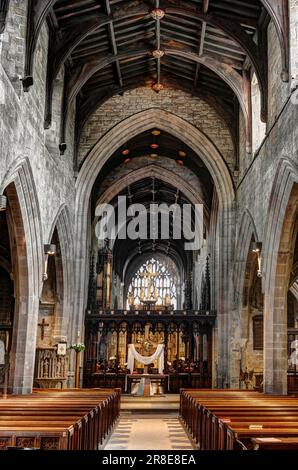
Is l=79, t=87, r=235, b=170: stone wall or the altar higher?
l=79, t=87, r=235, b=170: stone wall

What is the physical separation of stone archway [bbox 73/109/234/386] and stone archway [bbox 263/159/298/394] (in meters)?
5.59

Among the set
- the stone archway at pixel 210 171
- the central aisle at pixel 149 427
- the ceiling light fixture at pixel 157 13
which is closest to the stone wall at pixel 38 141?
the stone archway at pixel 210 171

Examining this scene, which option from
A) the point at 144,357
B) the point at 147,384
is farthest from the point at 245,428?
the point at 144,357

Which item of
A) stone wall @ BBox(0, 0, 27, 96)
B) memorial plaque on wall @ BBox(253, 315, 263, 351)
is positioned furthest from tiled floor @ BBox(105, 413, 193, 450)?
stone wall @ BBox(0, 0, 27, 96)

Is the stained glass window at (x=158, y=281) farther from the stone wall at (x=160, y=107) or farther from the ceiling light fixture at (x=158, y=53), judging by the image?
the ceiling light fixture at (x=158, y=53)

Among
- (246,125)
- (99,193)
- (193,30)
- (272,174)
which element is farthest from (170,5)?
(99,193)

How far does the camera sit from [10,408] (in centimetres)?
798

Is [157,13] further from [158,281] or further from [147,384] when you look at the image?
[158,281]

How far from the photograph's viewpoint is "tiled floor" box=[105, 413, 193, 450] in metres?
9.84

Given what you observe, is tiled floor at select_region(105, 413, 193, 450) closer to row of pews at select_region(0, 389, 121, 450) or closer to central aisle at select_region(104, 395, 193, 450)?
central aisle at select_region(104, 395, 193, 450)

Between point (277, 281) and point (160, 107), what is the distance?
938 cm

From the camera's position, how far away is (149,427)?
42.0ft

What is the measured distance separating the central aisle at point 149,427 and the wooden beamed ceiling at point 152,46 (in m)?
7.35

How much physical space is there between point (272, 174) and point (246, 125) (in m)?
4.14
